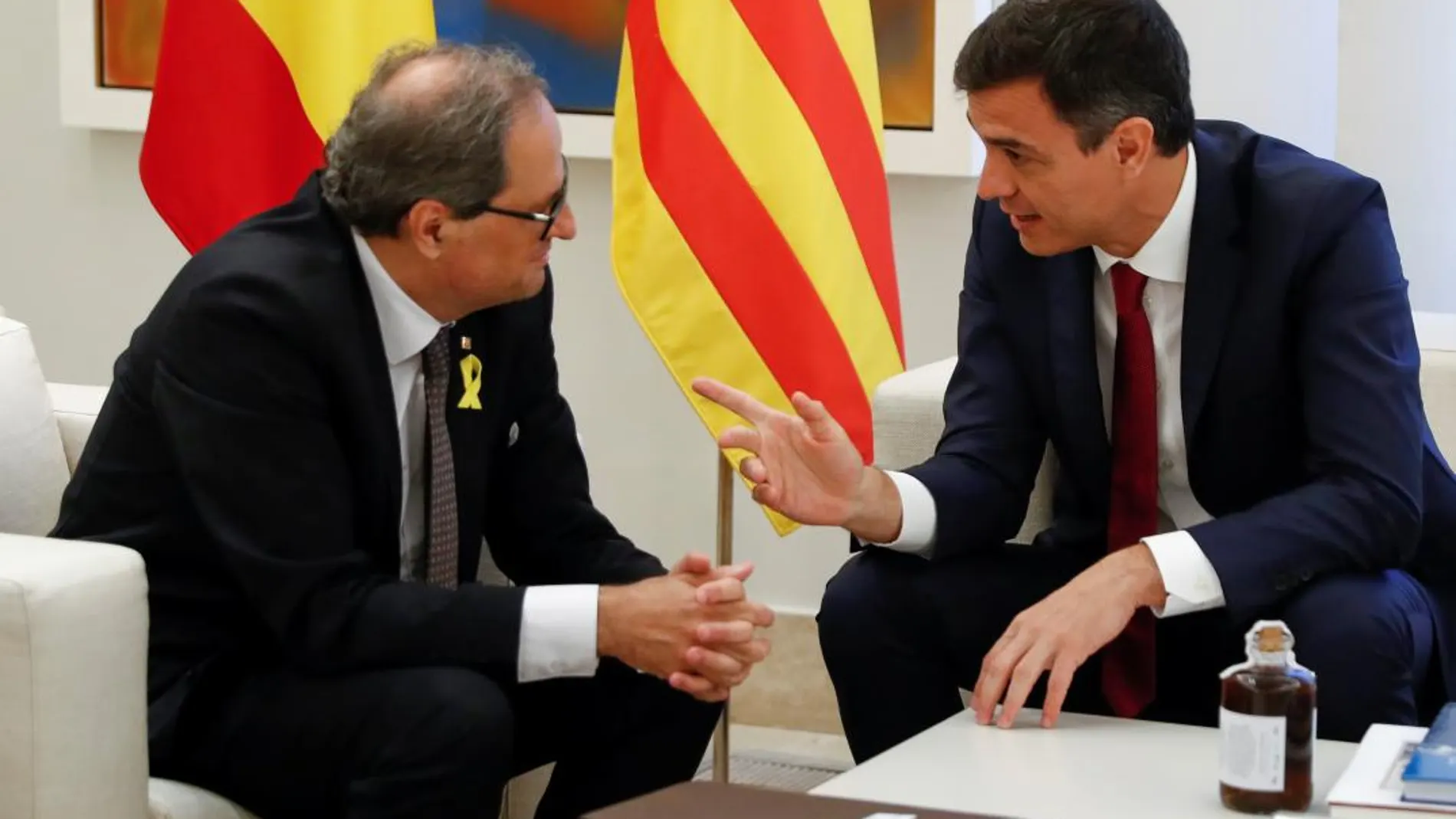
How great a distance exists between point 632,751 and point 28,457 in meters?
0.86

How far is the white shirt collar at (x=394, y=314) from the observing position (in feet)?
7.22

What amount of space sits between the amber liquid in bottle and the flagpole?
5.33ft

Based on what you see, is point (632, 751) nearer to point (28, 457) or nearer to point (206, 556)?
point (206, 556)

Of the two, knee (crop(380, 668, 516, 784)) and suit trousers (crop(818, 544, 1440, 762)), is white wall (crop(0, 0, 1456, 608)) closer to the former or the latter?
suit trousers (crop(818, 544, 1440, 762))

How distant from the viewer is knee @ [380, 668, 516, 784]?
2.01m

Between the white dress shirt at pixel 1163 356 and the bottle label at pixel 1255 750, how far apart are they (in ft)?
1.97

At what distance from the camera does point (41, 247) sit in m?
4.16

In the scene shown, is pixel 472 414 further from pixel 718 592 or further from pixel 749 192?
pixel 749 192

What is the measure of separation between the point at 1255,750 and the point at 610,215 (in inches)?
91.3

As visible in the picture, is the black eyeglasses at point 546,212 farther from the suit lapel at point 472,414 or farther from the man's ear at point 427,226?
the suit lapel at point 472,414

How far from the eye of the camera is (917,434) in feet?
8.58

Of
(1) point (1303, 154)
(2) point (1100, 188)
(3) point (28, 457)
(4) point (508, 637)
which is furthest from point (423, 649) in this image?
(1) point (1303, 154)

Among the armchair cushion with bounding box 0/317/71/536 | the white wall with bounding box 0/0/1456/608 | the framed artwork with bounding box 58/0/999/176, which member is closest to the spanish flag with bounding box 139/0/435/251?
the framed artwork with bounding box 58/0/999/176

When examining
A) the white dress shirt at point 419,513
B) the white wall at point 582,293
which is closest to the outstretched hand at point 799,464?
the white dress shirt at point 419,513
